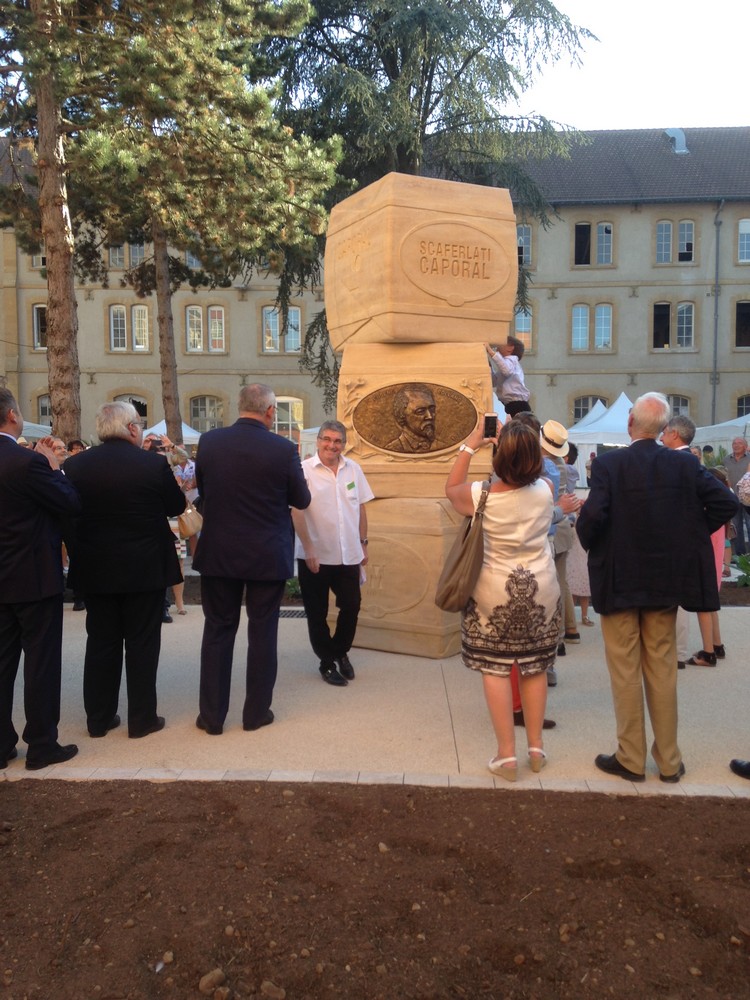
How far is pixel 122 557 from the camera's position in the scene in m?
4.62

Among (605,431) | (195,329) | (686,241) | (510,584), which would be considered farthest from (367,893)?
(686,241)

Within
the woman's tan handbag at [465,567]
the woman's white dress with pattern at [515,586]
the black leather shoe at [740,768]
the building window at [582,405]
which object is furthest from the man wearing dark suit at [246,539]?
the building window at [582,405]

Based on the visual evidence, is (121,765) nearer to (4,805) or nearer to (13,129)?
(4,805)

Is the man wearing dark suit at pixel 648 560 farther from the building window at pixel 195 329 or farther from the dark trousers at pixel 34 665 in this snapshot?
the building window at pixel 195 329

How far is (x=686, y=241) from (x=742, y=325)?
3991mm

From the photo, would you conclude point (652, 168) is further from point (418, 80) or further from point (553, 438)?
point (553, 438)

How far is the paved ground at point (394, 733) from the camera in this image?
→ 4184 mm

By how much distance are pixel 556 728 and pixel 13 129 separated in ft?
43.9

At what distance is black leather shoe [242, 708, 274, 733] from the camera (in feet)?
16.1

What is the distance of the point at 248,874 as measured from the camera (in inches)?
125

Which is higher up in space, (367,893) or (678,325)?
(678,325)

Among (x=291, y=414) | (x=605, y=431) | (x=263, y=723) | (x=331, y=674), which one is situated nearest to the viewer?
(x=263, y=723)

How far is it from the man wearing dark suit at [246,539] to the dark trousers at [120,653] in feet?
0.92

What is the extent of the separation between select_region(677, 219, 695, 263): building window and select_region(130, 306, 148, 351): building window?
2124 cm
